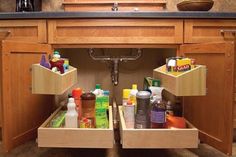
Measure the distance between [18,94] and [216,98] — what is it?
1.02 metres

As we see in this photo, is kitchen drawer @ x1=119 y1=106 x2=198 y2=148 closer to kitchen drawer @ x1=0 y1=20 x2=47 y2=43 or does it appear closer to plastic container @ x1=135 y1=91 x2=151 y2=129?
plastic container @ x1=135 y1=91 x2=151 y2=129

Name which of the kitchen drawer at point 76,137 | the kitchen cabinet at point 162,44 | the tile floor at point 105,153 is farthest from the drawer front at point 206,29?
the kitchen drawer at point 76,137

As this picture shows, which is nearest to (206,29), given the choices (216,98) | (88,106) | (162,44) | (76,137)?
(162,44)

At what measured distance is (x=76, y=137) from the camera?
0.95 meters

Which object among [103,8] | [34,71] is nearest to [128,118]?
[34,71]

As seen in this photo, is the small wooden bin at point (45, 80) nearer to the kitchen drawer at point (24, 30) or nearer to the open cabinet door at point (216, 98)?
the kitchen drawer at point (24, 30)

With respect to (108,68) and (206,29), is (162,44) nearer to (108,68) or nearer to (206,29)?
(206,29)

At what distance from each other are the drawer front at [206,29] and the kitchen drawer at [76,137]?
2.70 ft

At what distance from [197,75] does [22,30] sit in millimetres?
1081

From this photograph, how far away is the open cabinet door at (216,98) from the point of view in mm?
1070

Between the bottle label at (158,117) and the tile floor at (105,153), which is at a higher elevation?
the bottle label at (158,117)

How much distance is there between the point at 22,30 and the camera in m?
1.43

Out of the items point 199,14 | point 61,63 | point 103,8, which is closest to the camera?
point 61,63

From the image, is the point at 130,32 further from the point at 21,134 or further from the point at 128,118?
the point at 21,134
